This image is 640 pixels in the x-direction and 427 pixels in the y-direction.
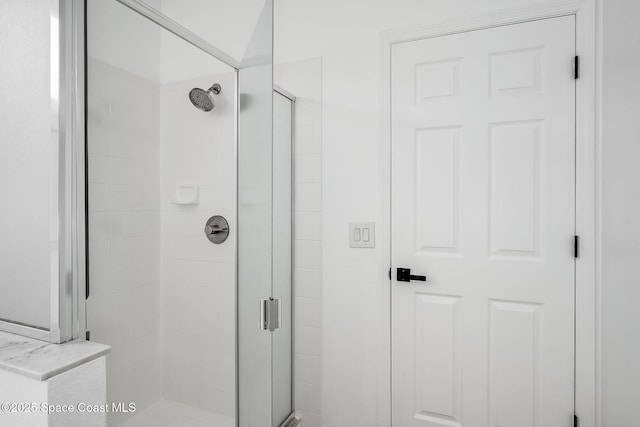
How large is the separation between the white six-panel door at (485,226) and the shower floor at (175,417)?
0.77 meters

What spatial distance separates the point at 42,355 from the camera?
68 centimetres

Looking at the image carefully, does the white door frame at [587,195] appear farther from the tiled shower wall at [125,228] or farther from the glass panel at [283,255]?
the tiled shower wall at [125,228]

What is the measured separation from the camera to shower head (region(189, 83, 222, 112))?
3.75ft

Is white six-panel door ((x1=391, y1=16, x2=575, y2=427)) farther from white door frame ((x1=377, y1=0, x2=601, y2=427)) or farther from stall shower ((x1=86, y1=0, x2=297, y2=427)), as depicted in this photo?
stall shower ((x1=86, y1=0, x2=297, y2=427))

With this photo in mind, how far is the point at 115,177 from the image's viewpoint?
2.97ft

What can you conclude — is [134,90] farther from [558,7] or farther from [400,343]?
[558,7]

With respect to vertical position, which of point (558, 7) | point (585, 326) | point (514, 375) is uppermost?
point (558, 7)

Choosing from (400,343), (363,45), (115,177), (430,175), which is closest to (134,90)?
(115,177)

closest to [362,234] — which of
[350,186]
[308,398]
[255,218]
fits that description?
[350,186]

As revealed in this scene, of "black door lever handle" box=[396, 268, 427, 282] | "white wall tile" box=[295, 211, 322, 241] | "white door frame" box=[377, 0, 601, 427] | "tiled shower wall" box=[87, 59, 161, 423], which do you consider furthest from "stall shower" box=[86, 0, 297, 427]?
"white door frame" box=[377, 0, 601, 427]

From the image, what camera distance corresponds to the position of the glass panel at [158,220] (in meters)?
0.87

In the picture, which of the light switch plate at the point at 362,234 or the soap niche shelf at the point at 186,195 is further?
the light switch plate at the point at 362,234

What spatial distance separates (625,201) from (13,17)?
75.5 inches

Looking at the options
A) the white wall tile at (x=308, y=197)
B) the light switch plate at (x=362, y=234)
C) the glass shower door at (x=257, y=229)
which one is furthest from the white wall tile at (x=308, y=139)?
the light switch plate at (x=362, y=234)
